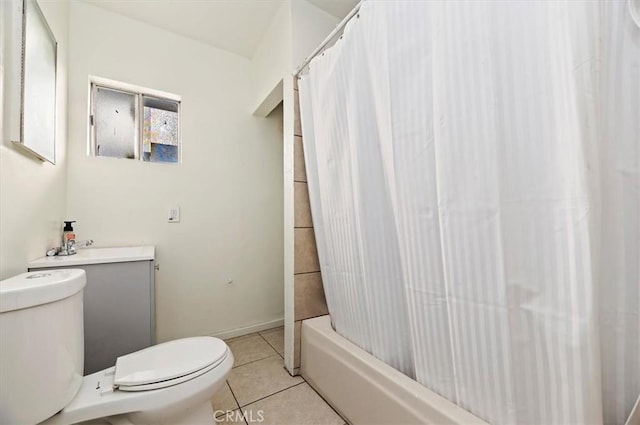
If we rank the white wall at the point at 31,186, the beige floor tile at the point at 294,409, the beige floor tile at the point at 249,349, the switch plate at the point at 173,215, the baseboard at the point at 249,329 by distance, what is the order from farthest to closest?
the baseboard at the point at 249,329, the switch plate at the point at 173,215, the beige floor tile at the point at 249,349, the beige floor tile at the point at 294,409, the white wall at the point at 31,186

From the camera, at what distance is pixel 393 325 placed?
3.54 ft

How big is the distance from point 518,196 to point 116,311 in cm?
177

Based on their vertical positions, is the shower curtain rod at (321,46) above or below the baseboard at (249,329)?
above

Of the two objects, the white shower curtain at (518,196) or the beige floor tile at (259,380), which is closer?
the white shower curtain at (518,196)

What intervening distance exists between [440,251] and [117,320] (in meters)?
1.56

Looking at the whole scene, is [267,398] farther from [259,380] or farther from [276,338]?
[276,338]

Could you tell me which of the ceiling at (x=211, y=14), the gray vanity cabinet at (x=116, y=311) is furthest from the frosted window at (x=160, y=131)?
the gray vanity cabinet at (x=116, y=311)

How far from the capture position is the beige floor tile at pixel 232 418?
4.08ft

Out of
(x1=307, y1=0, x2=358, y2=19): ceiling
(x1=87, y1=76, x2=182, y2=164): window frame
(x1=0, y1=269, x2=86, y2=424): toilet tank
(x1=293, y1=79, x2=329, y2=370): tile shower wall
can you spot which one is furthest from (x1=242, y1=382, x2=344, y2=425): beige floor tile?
(x1=307, y1=0, x2=358, y2=19): ceiling

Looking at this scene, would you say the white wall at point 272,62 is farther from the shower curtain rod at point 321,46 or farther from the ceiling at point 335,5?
the ceiling at point 335,5

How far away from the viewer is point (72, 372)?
Answer: 0.86 m

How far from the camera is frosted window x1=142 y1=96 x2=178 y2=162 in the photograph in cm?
199

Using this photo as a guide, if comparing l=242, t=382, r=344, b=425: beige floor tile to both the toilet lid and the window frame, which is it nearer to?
the toilet lid

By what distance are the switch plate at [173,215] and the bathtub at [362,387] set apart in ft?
4.13
